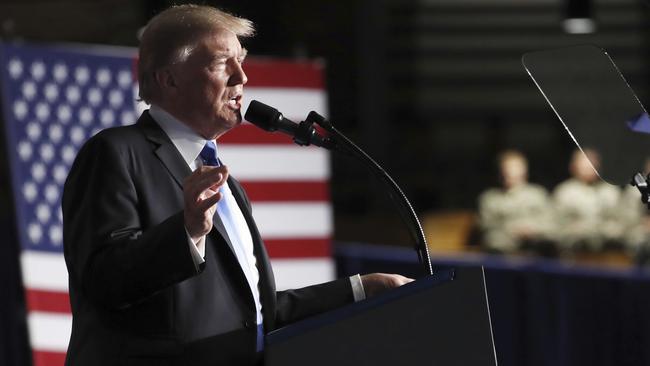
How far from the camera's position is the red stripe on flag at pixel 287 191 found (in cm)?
478

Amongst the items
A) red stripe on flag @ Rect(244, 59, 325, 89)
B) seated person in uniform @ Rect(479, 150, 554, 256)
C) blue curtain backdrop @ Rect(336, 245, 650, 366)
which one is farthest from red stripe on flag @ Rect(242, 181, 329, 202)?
seated person in uniform @ Rect(479, 150, 554, 256)

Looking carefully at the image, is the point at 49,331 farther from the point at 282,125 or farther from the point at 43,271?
the point at 282,125

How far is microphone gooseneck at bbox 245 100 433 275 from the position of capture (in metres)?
1.92

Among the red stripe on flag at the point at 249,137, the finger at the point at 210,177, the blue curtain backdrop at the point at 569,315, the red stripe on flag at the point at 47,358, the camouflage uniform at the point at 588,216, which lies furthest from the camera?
the camouflage uniform at the point at 588,216

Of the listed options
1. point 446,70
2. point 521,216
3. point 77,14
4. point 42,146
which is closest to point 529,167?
point 446,70

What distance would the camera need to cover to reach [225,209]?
2023 millimetres

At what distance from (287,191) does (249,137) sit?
277 mm

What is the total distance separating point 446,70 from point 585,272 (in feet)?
24.4

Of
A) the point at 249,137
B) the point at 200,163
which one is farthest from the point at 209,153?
the point at 249,137

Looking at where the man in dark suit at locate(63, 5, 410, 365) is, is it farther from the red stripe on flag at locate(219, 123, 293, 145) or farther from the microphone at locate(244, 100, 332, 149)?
the red stripe on flag at locate(219, 123, 293, 145)

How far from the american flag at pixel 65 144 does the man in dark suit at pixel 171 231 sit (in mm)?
2166

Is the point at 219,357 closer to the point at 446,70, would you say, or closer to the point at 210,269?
the point at 210,269

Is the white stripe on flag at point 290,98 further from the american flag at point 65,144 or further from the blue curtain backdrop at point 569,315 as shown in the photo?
the blue curtain backdrop at point 569,315

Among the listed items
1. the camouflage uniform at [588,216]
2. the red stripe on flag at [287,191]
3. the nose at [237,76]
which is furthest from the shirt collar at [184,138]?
the camouflage uniform at [588,216]
